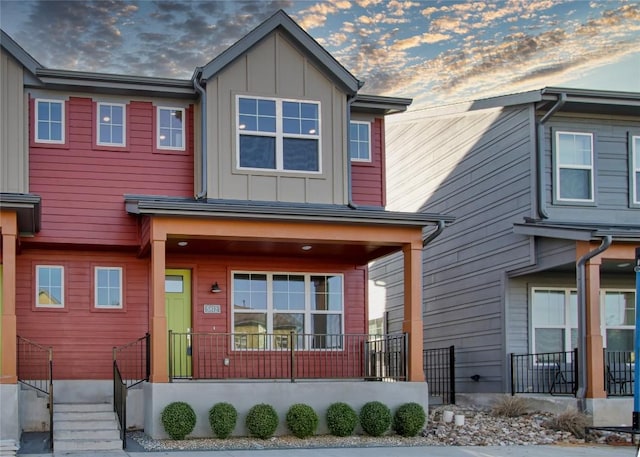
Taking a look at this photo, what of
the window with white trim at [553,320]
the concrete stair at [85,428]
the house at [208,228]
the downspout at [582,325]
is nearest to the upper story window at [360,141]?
the house at [208,228]

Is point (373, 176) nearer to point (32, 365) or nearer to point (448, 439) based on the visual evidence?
point (448, 439)

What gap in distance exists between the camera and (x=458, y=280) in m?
20.5

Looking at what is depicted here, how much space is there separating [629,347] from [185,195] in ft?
34.0

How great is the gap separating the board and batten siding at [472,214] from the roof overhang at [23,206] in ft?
32.3

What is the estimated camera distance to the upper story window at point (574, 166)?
18141 millimetres

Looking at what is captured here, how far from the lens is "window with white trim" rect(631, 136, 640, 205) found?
18719 millimetres

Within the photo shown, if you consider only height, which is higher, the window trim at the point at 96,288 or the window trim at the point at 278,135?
the window trim at the point at 278,135

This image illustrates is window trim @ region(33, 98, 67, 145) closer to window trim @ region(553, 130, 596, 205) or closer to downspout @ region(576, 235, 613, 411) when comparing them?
window trim @ region(553, 130, 596, 205)

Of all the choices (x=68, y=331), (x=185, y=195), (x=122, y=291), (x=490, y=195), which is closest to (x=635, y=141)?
(x=490, y=195)

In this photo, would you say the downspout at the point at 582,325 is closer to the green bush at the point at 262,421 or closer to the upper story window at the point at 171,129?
the green bush at the point at 262,421

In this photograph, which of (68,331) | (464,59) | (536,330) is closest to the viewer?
(68,331)

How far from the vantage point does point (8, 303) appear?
1372cm

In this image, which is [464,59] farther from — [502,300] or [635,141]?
[502,300]

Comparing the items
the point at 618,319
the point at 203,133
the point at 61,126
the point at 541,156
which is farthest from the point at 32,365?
the point at 618,319
